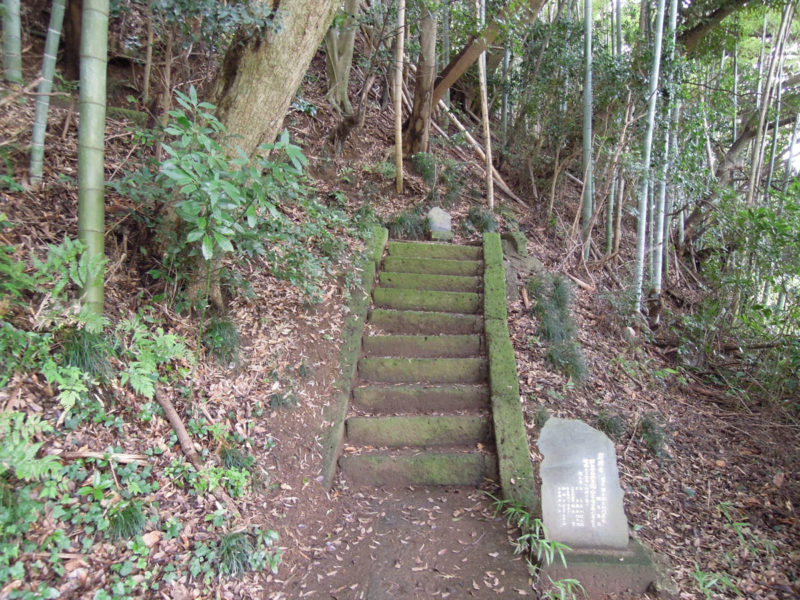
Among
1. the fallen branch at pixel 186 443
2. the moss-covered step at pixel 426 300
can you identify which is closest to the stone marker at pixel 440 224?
the moss-covered step at pixel 426 300

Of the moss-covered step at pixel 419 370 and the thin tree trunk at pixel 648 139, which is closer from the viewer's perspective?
the moss-covered step at pixel 419 370

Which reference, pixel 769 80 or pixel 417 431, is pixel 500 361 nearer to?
pixel 417 431

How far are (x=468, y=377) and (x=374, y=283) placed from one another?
1.71 m

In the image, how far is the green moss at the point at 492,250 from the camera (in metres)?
5.96

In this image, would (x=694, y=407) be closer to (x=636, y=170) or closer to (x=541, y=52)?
(x=636, y=170)

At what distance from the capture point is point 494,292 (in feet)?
17.7

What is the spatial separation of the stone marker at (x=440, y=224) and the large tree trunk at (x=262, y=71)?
378 cm

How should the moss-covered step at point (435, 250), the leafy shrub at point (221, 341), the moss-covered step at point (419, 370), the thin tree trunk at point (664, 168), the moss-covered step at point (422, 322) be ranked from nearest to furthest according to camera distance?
the leafy shrub at point (221, 341) < the moss-covered step at point (419, 370) < the moss-covered step at point (422, 322) < the moss-covered step at point (435, 250) < the thin tree trunk at point (664, 168)

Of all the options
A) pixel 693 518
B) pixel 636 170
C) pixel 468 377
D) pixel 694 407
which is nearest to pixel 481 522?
pixel 468 377

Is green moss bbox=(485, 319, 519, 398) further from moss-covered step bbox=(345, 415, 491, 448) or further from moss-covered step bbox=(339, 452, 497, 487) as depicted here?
moss-covered step bbox=(339, 452, 497, 487)

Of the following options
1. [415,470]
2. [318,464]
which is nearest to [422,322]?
[415,470]

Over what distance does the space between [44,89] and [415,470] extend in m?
3.97

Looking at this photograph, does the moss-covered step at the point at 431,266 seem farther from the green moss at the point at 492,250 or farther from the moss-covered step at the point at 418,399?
the moss-covered step at the point at 418,399

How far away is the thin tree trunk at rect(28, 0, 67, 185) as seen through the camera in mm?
3227
